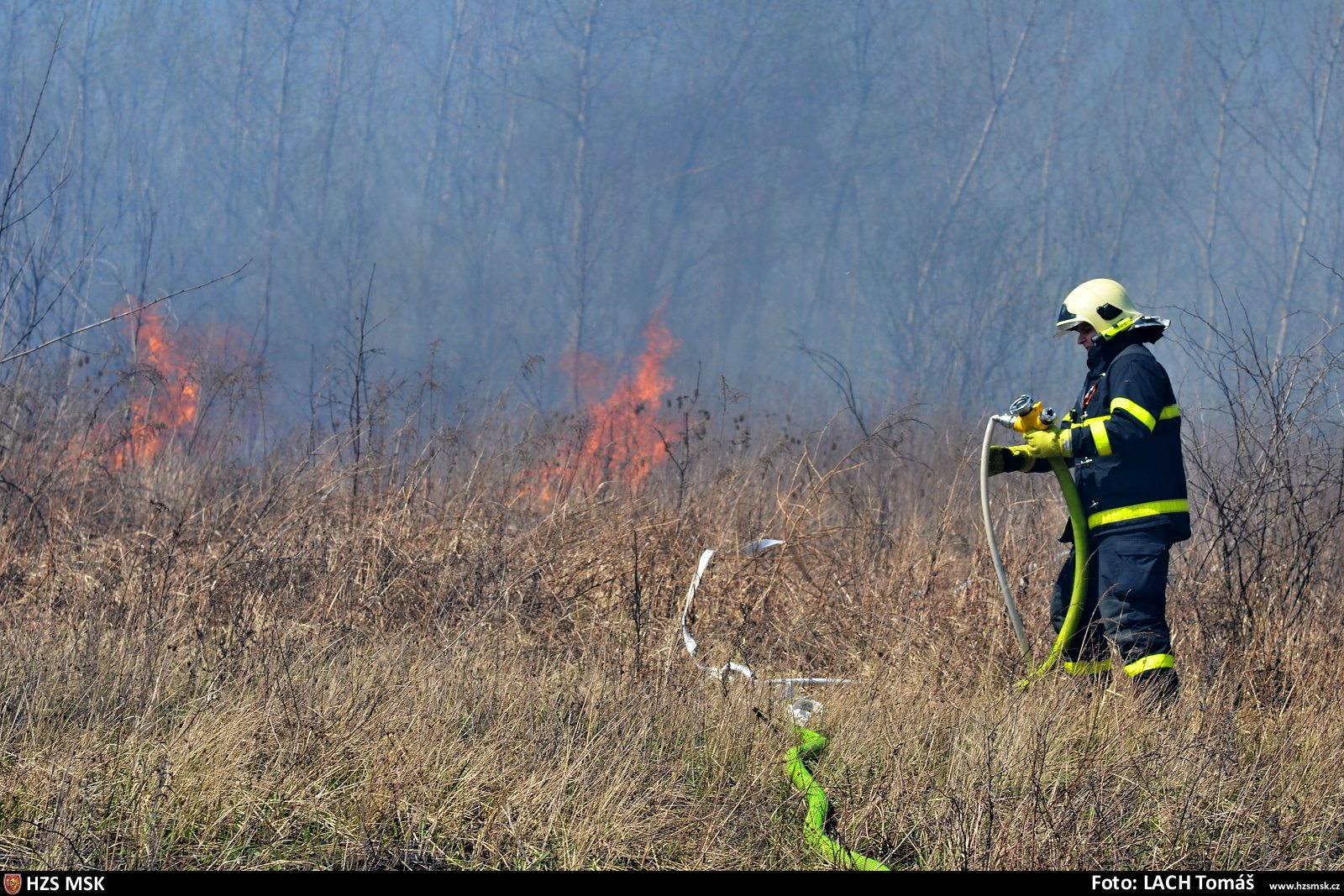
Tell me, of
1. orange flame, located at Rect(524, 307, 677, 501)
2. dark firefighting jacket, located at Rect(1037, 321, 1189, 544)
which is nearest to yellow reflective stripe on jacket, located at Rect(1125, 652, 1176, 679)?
dark firefighting jacket, located at Rect(1037, 321, 1189, 544)

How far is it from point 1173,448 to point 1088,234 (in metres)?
27.6

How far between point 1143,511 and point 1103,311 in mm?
773

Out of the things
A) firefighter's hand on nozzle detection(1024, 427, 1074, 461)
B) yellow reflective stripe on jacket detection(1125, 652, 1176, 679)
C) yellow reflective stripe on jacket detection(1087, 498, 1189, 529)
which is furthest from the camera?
firefighter's hand on nozzle detection(1024, 427, 1074, 461)

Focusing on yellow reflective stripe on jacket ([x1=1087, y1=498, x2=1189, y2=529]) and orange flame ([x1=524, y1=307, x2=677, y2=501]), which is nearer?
yellow reflective stripe on jacket ([x1=1087, y1=498, x2=1189, y2=529])

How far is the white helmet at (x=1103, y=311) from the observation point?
4.18 metres

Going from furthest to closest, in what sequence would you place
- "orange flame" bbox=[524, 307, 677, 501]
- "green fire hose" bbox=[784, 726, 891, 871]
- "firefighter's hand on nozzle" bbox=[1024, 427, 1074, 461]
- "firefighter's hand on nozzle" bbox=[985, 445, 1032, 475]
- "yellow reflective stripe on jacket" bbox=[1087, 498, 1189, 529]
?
"orange flame" bbox=[524, 307, 677, 501] → "firefighter's hand on nozzle" bbox=[985, 445, 1032, 475] → "firefighter's hand on nozzle" bbox=[1024, 427, 1074, 461] → "yellow reflective stripe on jacket" bbox=[1087, 498, 1189, 529] → "green fire hose" bbox=[784, 726, 891, 871]

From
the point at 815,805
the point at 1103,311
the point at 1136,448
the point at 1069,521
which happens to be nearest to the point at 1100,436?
the point at 1136,448

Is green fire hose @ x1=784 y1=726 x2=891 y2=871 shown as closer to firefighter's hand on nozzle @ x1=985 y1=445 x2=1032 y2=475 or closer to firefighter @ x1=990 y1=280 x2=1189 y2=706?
firefighter @ x1=990 y1=280 x2=1189 y2=706

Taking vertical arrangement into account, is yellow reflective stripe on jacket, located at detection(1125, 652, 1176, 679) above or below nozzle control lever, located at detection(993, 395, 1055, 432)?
below

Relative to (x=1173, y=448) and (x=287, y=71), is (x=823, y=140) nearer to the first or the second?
(x=287, y=71)

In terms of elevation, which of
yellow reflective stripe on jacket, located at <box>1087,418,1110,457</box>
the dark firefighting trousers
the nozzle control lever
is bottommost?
the dark firefighting trousers

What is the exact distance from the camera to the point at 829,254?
32.8m

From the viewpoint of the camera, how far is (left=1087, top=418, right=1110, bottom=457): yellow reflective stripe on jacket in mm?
3957

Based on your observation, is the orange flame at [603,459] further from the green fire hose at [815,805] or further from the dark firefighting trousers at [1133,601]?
the green fire hose at [815,805]
